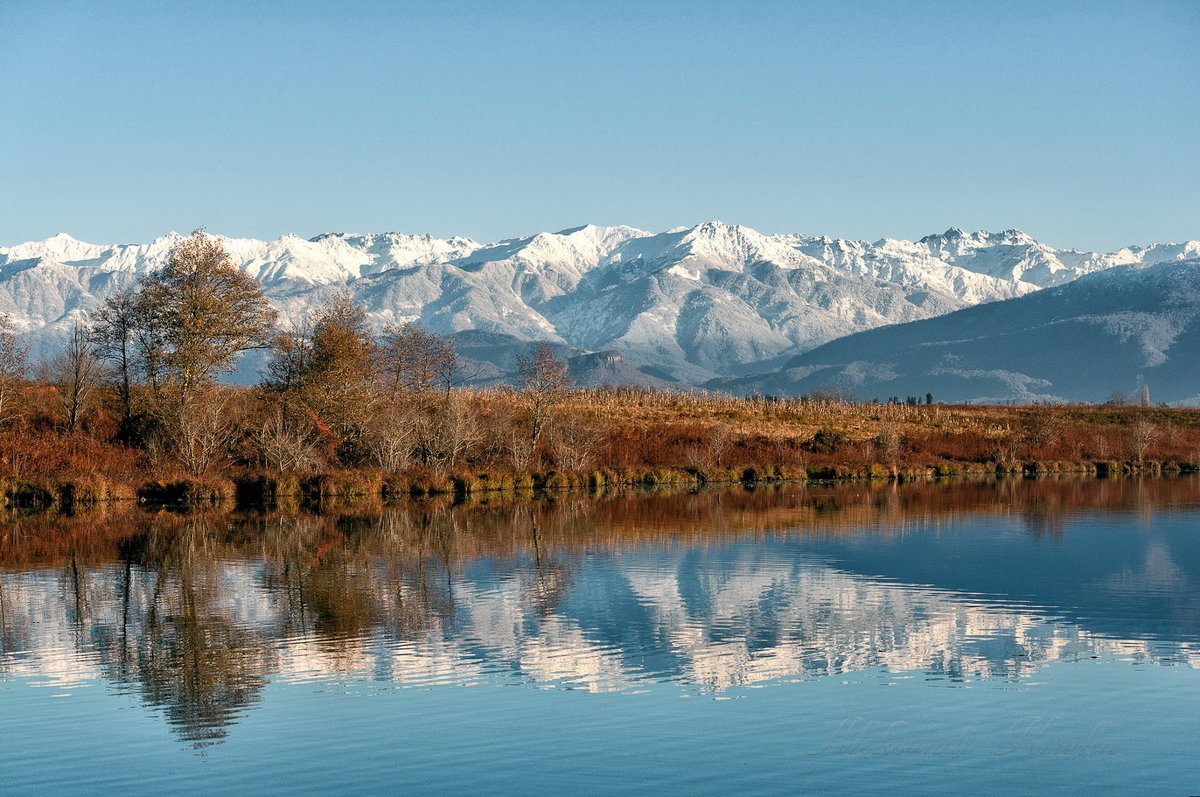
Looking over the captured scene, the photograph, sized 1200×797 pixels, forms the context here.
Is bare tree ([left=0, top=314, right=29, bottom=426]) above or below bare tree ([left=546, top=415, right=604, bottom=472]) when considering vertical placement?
above

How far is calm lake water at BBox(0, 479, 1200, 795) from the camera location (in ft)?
50.9

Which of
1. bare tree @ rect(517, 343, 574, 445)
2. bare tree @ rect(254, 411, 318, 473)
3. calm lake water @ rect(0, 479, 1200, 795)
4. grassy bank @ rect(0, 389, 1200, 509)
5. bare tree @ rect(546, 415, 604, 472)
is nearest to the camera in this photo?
calm lake water @ rect(0, 479, 1200, 795)

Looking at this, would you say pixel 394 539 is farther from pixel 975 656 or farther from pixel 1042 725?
pixel 1042 725

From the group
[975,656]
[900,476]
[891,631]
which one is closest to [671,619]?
[891,631]

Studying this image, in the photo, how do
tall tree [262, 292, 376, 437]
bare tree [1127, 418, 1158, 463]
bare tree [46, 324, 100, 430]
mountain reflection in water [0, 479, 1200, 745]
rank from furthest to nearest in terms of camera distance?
bare tree [1127, 418, 1158, 463] < tall tree [262, 292, 376, 437] < bare tree [46, 324, 100, 430] < mountain reflection in water [0, 479, 1200, 745]

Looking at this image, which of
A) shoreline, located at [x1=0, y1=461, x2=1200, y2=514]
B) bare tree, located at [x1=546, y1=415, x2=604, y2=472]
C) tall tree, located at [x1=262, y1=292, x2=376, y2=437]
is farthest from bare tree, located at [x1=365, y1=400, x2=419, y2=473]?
bare tree, located at [x1=546, y1=415, x2=604, y2=472]

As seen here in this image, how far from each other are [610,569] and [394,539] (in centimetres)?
991

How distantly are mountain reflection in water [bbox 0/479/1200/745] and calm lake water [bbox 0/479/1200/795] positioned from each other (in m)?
0.11

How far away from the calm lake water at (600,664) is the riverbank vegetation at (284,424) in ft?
60.3

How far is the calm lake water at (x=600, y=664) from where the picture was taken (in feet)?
50.9

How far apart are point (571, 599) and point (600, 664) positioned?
672cm

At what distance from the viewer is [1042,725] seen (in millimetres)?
17391

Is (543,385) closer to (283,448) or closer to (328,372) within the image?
(328,372)

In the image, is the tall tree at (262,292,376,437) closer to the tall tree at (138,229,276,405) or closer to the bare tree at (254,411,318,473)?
the tall tree at (138,229,276,405)
